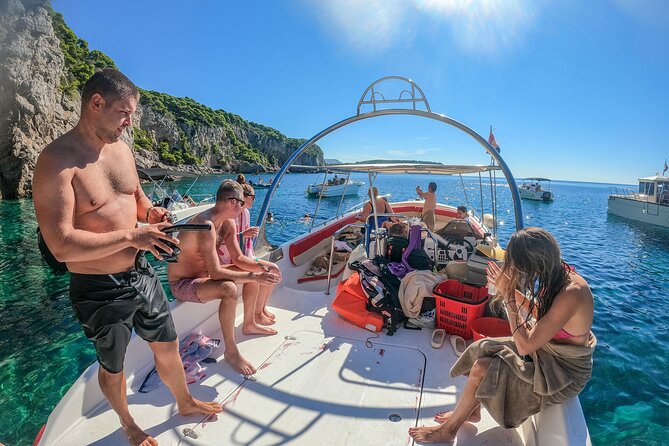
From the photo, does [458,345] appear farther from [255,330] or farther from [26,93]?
[26,93]

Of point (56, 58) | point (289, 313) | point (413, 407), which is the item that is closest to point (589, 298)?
point (413, 407)

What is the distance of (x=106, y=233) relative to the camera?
1420mm

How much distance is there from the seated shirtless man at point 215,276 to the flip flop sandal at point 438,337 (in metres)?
1.61

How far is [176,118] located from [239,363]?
7550cm

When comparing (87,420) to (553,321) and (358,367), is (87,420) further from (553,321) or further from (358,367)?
(553,321)

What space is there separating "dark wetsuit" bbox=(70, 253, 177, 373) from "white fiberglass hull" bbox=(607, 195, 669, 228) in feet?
88.1

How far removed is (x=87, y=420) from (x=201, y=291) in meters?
1.04

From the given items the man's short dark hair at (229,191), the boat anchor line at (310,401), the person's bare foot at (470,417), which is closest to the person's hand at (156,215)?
the man's short dark hair at (229,191)

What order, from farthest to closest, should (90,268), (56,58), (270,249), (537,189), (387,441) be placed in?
(537,189), (56,58), (270,249), (387,441), (90,268)

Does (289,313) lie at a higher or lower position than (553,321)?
lower

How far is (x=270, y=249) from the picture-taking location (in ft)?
15.8

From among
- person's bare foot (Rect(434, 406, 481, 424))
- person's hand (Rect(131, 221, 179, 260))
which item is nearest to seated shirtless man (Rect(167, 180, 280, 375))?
person's hand (Rect(131, 221, 179, 260))

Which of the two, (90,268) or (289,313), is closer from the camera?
(90,268)

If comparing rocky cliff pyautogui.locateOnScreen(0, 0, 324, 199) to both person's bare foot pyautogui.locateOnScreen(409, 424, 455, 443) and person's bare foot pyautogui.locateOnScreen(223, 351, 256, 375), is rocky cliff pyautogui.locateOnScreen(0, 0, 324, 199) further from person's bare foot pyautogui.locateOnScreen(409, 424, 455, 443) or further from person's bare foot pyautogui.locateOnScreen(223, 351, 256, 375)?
person's bare foot pyautogui.locateOnScreen(409, 424, 455, 443)
